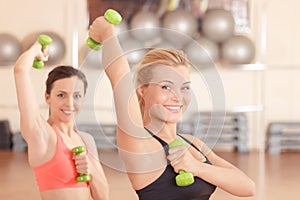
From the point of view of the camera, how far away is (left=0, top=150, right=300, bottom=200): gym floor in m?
3.60

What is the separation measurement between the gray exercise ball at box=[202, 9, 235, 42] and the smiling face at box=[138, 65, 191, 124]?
13.2 feet

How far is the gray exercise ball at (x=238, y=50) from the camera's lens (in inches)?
200

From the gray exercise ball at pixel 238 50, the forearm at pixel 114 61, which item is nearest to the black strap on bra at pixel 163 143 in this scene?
the forearm at pixel 114 61

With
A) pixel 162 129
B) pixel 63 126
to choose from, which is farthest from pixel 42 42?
pixel 162 129

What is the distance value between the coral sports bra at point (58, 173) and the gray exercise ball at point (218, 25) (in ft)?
12.5

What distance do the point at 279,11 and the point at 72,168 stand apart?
4806 millimetres

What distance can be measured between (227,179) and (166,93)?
0.79ft

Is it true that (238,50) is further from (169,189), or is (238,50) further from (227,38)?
(169,189)

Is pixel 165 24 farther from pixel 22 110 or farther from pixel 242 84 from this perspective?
pixel 22 110

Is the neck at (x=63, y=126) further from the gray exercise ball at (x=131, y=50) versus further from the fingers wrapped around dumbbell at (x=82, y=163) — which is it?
the gray exercise ball at (x=131, y=50)

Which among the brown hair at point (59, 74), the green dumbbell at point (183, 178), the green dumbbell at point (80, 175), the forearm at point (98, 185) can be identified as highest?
the brown hair at point (59, 74)

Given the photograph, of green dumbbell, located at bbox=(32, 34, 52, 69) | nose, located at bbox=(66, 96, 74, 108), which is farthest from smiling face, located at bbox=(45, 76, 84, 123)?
green dumbbell, located at bbox=(32, 34, 52, 69)

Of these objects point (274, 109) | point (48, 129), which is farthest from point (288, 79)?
point (48, 129)

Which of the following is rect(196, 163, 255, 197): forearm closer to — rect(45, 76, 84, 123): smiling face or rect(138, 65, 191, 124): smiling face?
rect(138, 65, 191, 124): smiling face
